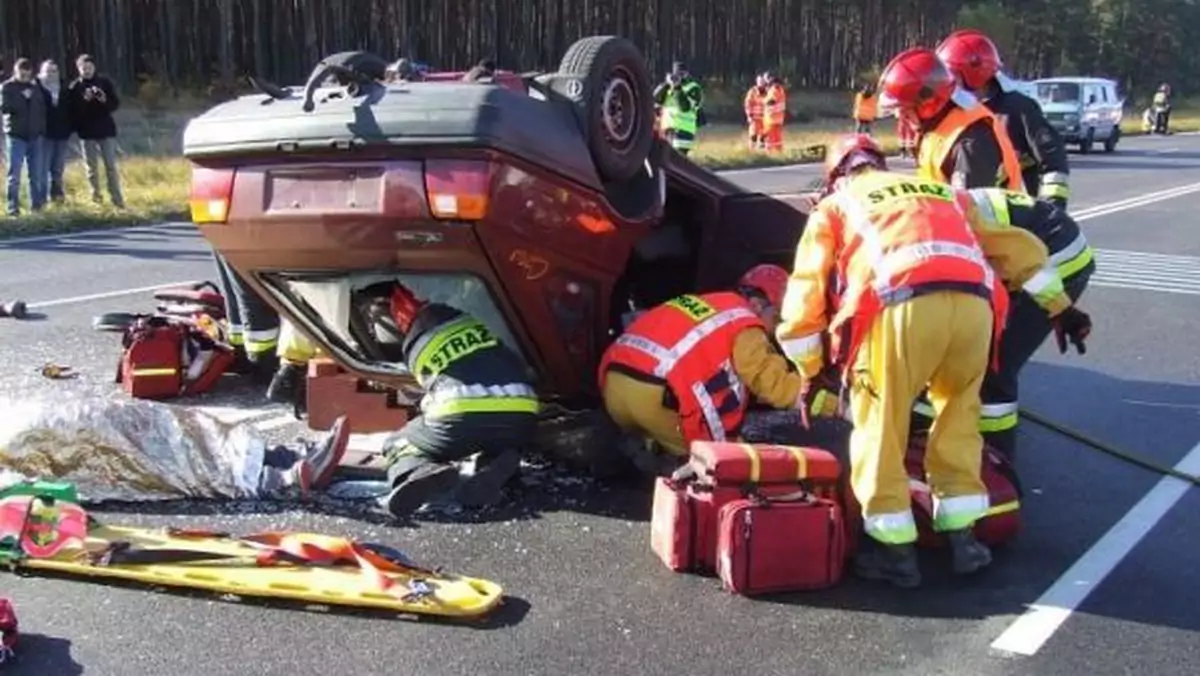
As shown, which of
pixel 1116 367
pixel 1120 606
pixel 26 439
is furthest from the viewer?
Answer: pixel 1116 367

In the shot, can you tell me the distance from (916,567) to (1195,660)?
85 centimetres

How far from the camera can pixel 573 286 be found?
5.25m

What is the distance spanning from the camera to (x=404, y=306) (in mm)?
5391

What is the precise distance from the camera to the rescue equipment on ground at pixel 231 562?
162 inches

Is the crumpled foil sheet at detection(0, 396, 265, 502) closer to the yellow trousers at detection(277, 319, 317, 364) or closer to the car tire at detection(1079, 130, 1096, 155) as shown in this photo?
the yellow trousers at detection(277, 319, 317, 364)

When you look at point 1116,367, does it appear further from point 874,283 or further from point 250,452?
point 250,452

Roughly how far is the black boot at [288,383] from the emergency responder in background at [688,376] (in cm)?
186

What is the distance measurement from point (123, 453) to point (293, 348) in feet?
4.82

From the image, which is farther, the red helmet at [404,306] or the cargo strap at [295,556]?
the red helmet at [404,306]

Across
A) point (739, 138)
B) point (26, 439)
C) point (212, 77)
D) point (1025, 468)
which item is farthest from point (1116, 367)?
point (212, 77)

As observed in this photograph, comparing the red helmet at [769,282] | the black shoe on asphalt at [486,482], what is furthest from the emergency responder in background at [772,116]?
the black shoe on asphalt at [486,482]

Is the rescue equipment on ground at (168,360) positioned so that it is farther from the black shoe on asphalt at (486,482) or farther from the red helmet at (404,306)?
the black shoe on asphalt at (486,482)

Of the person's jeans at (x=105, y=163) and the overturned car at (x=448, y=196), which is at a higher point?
the overturned car at (x=448, y=196)

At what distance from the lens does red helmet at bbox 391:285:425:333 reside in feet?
17.5
